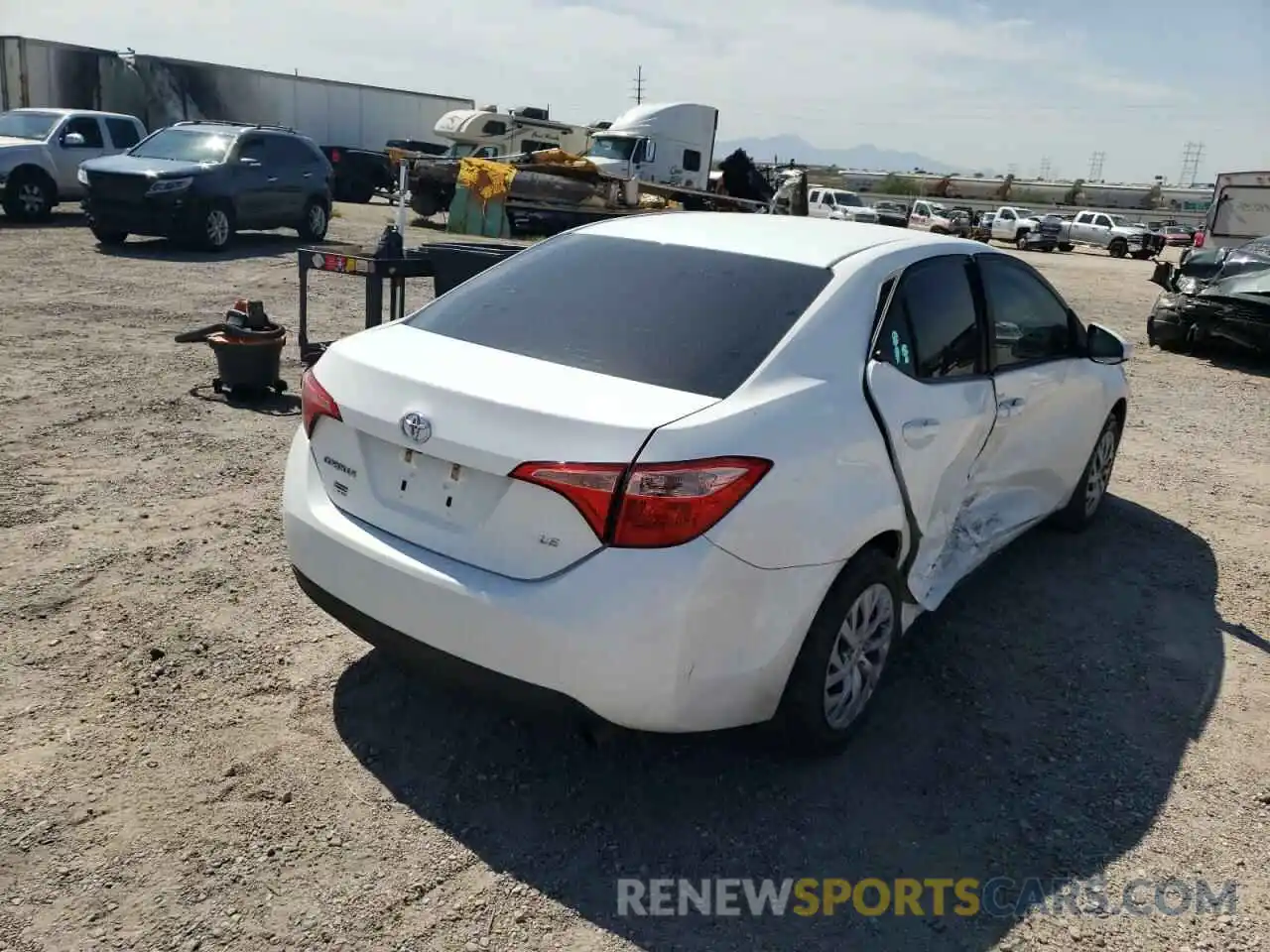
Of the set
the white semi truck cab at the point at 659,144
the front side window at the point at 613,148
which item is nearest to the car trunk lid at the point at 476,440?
the white semi truck cab at the point at 659,144

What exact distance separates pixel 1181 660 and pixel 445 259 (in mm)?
4663

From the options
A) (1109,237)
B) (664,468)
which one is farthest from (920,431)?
(1109,237)

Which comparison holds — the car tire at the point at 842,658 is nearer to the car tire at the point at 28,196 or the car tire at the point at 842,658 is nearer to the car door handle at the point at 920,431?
the car door handle at the point at 920,431

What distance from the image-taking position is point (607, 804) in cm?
299

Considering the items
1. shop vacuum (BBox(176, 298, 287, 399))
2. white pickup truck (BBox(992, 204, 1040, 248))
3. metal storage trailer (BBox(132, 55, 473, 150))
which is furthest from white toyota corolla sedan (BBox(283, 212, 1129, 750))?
white pickup truck (BBox(992, 204, 1040, 248))

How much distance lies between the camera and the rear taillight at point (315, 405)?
303 centimetres

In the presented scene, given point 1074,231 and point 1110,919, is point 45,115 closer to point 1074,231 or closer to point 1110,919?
point 1110,919

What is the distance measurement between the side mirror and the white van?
17.6 meters

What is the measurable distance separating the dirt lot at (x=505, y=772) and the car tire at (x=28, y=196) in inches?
577

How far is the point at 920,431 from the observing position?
3.36 metres

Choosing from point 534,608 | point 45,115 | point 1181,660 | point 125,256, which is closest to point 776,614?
point 534,608

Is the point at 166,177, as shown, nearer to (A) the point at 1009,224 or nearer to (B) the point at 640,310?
(B) the point at 640,310

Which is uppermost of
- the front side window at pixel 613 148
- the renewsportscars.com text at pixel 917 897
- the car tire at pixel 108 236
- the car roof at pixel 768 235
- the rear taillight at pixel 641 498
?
the front side window at pixel 613 148

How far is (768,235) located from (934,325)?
0.68 meters
